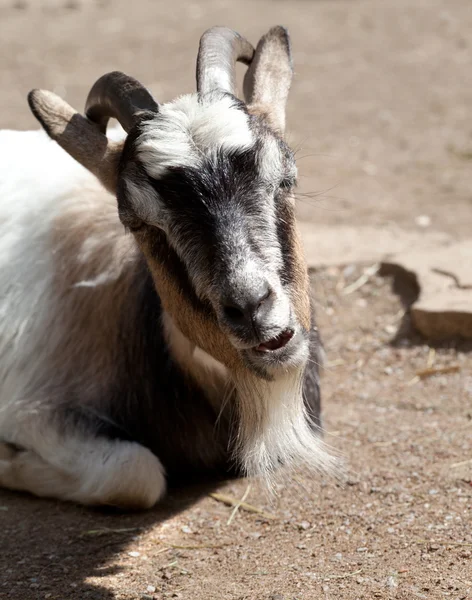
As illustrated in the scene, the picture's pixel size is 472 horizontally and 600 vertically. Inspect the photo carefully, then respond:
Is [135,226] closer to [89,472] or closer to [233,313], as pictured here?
[233,313]

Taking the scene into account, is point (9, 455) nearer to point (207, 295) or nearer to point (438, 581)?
point (207, 295)

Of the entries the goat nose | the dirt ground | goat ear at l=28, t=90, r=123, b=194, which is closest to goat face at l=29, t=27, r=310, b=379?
the goat nose

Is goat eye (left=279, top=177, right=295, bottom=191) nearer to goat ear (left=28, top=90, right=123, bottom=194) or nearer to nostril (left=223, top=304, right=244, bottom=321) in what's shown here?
nostril (left=223, top=304, right=244, bottom=321)

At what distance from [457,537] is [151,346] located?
1492 millimetres

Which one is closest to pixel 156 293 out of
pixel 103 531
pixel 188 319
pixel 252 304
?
pixel 188 319

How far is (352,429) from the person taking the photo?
4656mm

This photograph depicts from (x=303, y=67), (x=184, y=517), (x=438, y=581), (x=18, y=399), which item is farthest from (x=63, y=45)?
(x=438, y=581)

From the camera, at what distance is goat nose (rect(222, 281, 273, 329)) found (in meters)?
3.17

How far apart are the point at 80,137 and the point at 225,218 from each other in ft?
3.13

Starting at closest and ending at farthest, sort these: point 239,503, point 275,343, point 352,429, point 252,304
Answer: point 252,304 < point 275,343 < point 239,503 < point 352,429

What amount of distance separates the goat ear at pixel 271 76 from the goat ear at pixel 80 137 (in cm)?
60

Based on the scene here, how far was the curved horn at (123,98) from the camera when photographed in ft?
12.2

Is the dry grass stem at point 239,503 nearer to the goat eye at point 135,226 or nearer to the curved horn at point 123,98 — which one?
the goat eye at point 135,226

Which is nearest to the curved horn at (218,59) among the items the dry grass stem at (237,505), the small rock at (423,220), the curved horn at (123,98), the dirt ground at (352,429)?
the curved horn at (123,98)
